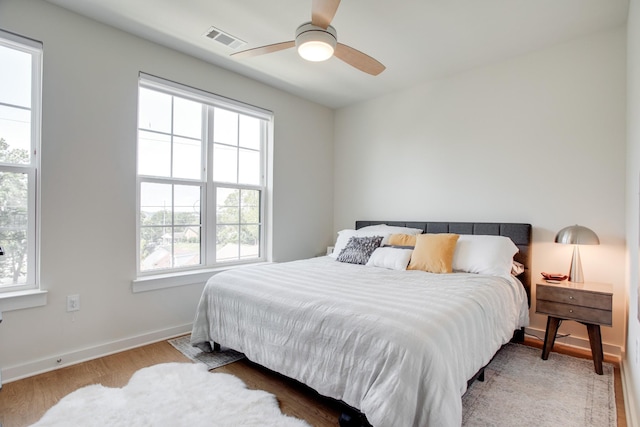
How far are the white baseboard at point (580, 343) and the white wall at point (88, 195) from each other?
11.0 feet

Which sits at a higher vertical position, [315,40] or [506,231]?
[315,40]

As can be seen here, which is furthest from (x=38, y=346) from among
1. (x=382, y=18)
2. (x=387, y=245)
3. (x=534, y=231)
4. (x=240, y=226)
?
(x=534, y=231)

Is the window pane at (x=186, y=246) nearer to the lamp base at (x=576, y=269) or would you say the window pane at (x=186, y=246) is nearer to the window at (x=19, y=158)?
the window at (x=19, y=158)

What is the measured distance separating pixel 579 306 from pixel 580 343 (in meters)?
0.66

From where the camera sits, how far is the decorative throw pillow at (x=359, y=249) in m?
3.30

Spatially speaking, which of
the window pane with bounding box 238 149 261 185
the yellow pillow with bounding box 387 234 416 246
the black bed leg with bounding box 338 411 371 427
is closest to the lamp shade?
the yellow pillow with bounding box 387 234 416 246

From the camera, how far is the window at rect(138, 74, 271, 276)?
10.2 ft

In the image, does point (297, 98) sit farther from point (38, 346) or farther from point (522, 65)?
point (38, 346)

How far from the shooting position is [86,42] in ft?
8.64

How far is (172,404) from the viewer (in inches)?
A: 78.7

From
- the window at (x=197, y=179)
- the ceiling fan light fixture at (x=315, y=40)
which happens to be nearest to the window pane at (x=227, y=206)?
the window at (x=197, y=179)

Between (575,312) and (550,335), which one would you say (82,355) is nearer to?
(550,335)

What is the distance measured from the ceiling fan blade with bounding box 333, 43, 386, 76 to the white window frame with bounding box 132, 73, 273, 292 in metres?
1.64

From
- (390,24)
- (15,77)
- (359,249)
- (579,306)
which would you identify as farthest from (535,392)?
(15,77)
